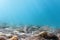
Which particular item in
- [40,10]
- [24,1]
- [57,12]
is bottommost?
[57,12]

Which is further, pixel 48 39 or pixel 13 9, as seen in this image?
pixel 13 9

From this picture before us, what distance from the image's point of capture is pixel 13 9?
75375mm

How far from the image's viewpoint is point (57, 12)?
73.8 metres

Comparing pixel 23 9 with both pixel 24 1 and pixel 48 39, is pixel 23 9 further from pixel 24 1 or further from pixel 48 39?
pixel 48 39

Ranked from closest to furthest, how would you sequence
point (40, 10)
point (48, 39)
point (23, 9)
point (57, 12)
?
point (48, 39) → point (57, 12) → point (40, 10) → point (23, 9)

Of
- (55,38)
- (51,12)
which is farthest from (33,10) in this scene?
(55,38)

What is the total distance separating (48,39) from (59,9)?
244 ft

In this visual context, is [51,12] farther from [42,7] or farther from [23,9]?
[23,9]

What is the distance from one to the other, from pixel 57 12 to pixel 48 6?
28.3ft

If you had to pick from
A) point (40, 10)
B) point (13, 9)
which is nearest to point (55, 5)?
point (40, 10)

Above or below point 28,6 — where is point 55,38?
below

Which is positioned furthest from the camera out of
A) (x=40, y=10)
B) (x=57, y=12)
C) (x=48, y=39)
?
(x=40, y=10)

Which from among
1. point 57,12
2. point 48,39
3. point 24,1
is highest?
point 24,1

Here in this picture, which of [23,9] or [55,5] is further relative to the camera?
[23,9]
